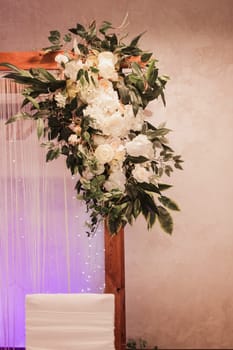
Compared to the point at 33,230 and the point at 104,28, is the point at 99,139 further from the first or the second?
the point at 33,230

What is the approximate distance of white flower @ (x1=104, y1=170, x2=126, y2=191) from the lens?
172 centimetres

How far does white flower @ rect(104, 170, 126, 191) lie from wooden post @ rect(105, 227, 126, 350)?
28.4 inches

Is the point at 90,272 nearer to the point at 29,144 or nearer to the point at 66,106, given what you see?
the point at 29,144

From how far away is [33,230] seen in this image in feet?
8.41

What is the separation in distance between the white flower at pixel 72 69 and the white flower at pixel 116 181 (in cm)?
42

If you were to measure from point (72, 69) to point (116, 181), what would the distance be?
1.61 ft

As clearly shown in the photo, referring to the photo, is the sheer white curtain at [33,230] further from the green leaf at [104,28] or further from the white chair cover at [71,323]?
the green leaf at [104,28]

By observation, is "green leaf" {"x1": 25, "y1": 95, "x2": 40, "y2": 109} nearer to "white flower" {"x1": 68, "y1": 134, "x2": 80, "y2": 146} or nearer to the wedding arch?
"white flower" {"x1": 68, "y1": 134, "x2": 80, "y2": 146}

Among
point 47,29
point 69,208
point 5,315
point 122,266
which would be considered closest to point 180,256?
point 122,266

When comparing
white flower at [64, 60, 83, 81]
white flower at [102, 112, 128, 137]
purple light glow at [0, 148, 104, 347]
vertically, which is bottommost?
purple light glow at [0, 148, 104, 347]

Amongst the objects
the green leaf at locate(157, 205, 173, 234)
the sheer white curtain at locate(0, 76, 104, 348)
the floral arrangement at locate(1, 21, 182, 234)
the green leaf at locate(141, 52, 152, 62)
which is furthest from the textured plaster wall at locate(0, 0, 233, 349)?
A: the green leaf at locate(157, 205, 173, 234)

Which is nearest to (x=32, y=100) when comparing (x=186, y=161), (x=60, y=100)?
(x=60, y=100)

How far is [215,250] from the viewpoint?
298cm

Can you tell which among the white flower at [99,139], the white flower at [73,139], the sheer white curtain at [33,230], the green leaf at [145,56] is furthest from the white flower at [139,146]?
the sheer white curtain at [33,230]
